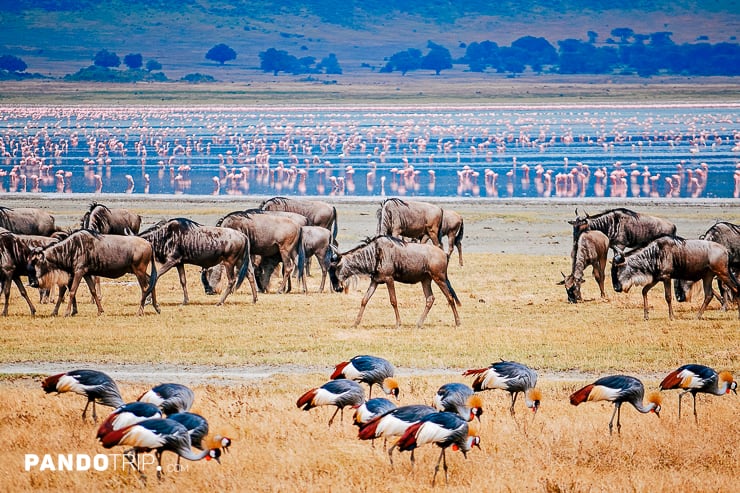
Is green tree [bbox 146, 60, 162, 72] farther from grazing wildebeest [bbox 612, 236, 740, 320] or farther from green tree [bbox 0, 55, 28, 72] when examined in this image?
grazing wildebeest [bbox 612, 236, 740, 320]

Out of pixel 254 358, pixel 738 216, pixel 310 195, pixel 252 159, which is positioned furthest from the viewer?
pixel 252 159

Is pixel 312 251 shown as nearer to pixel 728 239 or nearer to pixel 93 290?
pixel 93 290

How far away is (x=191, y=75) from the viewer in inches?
6718

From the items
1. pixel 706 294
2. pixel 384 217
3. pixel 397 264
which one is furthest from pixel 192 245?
pixel 706 294

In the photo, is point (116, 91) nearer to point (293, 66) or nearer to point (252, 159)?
point (293, 66)

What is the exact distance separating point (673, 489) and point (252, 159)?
57.3 m

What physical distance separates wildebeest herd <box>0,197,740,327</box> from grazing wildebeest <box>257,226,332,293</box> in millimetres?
19

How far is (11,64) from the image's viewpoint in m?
175

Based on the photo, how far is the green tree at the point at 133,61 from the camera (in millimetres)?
188500

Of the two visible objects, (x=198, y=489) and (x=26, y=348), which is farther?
(x=26, y=348)

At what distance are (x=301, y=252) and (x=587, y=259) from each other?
16.9 ft

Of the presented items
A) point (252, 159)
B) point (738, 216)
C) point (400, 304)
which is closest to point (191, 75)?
point (252, 159)

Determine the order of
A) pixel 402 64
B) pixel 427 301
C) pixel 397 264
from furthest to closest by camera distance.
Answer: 1. pixel 402 64
2. pixel 427 301
3. pixel 397 264

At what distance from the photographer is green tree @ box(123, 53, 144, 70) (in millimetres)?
188500
